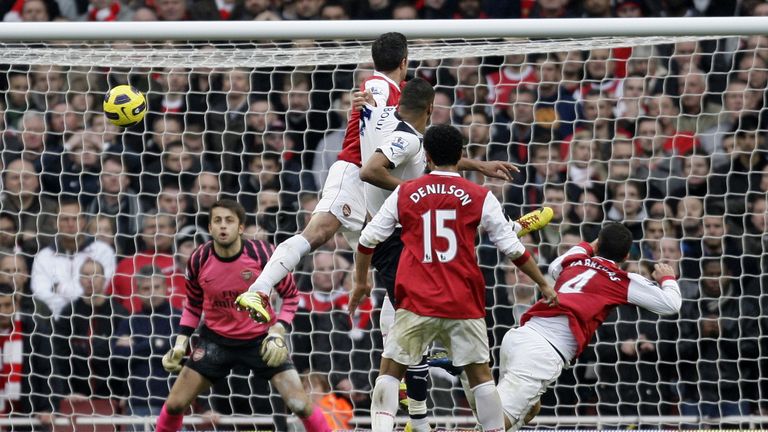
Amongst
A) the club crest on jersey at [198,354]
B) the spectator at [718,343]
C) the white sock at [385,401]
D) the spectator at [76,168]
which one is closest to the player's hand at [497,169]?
the white sock at [385,401]

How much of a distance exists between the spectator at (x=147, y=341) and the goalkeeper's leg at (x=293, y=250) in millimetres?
2231

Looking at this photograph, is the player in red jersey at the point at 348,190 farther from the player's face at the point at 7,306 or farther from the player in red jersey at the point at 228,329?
the player's face at the point at 7,306

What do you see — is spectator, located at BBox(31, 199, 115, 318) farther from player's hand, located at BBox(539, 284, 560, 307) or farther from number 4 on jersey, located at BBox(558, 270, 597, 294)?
player's hand, located at BBox(539, 284, 560, 307)

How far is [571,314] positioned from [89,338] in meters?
3.96

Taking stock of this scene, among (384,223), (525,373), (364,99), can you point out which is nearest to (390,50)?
(364,99)

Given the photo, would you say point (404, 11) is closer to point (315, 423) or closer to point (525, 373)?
point (315, 423)

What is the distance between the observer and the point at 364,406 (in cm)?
1008

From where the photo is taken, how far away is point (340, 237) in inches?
404

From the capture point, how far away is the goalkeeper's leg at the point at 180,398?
8281 millimetres

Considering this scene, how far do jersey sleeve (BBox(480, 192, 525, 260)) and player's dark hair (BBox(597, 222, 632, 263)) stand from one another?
3.70 ft

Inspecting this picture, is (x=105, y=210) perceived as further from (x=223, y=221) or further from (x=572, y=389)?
(x=572, y=389)

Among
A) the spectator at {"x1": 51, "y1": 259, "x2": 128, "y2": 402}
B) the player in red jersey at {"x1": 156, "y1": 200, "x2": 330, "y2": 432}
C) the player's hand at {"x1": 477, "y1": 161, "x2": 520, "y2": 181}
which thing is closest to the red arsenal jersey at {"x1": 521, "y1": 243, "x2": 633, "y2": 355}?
the player's hand at {"x1": 477, "y1": 161, "x2": 520, "y2": 181}

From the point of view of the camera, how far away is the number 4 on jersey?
764 cm

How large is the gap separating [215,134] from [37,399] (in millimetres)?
2495
